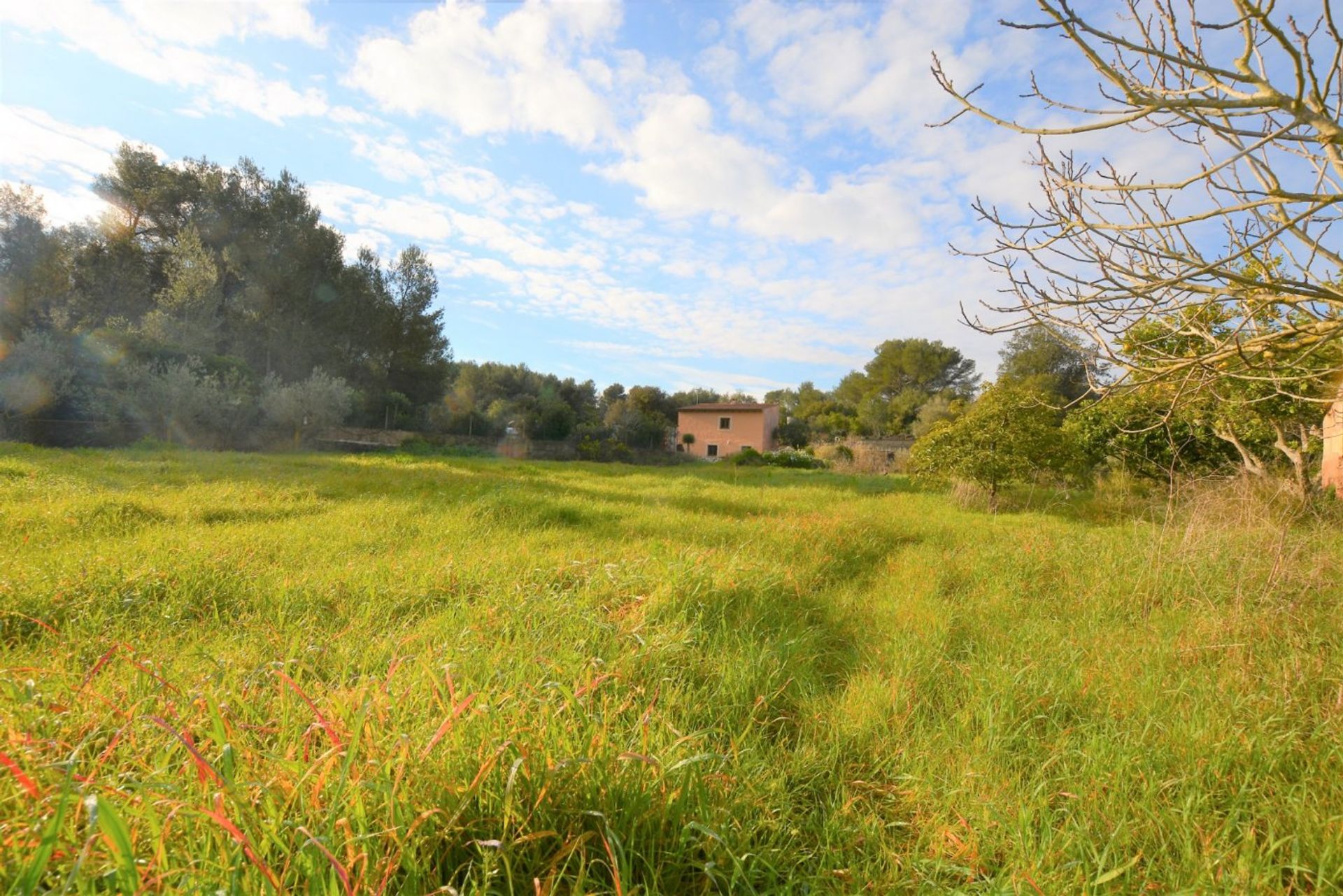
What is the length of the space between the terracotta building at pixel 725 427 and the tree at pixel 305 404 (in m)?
19.3

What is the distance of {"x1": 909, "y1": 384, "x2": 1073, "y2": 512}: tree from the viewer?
9758mm

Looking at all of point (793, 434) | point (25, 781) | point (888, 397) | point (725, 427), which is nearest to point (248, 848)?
point (25, 781)

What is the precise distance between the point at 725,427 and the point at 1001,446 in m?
24.2

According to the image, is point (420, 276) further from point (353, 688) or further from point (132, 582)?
point (353, 688)

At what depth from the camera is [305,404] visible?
17719 mm

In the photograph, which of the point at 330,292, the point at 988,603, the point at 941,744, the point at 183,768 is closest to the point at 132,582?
the point at 183,768

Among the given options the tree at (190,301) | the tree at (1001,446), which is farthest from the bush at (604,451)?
the tree at (1001,446)

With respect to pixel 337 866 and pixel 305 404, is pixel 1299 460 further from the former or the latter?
pixel 305 404

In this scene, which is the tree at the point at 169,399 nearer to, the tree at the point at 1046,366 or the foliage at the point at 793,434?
the foliage at the point at 793,434

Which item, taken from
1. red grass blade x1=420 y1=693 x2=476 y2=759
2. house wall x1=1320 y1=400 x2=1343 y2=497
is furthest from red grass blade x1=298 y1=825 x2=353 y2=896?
house wall x1=1320 y1=400 x2=1343 y2=497

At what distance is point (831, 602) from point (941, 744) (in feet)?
6.60

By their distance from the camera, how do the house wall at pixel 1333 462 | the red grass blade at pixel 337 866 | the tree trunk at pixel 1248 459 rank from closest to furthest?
1. the red grass blade at pixel 337 866
2. the house wall at pixel 1333 462
3. the tree trunk at pixel 1248 459

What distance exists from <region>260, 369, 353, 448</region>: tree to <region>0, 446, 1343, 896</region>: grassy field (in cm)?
1261

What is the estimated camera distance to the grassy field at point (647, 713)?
146 cm
